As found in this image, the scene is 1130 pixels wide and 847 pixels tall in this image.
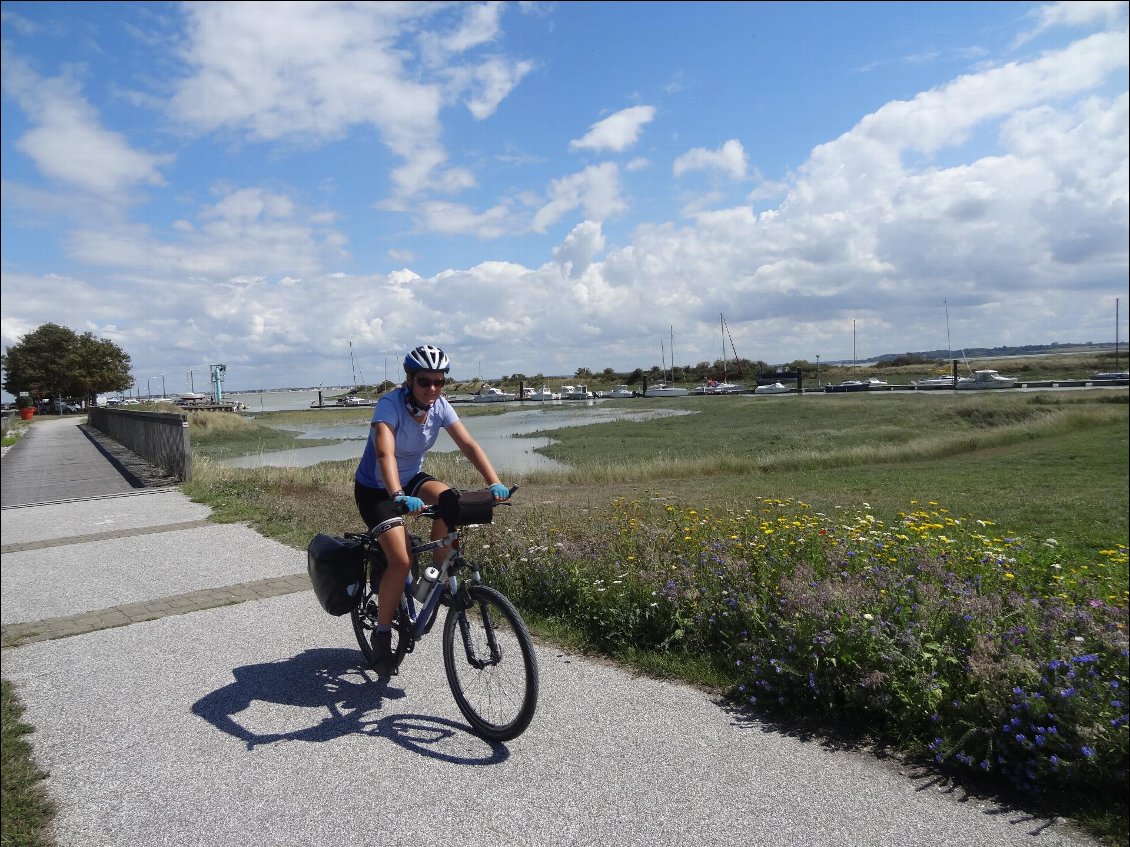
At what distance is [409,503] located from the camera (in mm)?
3885

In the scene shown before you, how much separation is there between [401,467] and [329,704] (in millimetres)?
1422

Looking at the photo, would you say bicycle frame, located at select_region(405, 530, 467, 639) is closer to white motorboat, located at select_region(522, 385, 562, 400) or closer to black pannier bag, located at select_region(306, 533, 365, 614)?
black pannier bag, located at select_region(306, 533, 365, 614)

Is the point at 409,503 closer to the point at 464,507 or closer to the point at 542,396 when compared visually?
the point at 464,507

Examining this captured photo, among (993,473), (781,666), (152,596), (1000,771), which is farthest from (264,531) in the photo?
(993,473)

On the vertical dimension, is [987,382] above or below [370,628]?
above

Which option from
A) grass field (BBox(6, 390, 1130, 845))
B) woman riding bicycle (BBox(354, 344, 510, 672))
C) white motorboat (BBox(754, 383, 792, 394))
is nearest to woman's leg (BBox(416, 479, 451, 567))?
woman riding bicycle (BBox(354, 344, 510, 672))

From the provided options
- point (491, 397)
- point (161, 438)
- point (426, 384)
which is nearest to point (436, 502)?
point (426, 384)

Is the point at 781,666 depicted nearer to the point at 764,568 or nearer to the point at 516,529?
the point at 764,568

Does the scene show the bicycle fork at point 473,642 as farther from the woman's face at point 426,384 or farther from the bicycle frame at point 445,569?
the woman's face at point 426,384

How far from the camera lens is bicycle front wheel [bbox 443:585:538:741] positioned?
370 centimetres

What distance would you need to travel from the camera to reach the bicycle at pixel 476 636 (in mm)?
3738

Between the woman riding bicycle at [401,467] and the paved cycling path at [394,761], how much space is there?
27.5 inches

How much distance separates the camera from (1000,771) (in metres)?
3.38

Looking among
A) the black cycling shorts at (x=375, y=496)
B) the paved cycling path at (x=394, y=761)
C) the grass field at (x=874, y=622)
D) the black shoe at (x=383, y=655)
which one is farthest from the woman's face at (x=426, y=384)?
the grass field at (x=874, y=622)
